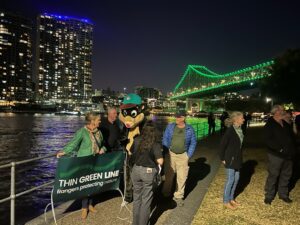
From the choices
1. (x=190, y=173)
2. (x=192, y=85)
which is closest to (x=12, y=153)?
(x=190, y=173)

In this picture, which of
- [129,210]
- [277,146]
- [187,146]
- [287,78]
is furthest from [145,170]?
[287,78]

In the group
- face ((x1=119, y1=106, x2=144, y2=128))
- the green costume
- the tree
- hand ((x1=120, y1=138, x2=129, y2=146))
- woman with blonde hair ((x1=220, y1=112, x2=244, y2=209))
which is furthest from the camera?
the tree

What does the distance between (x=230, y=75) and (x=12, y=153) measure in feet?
264

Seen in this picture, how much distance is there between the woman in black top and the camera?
5066mm

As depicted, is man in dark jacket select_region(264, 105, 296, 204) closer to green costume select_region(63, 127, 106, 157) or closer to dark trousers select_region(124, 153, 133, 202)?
dark trousers select_region(124, 153, 133, 202)

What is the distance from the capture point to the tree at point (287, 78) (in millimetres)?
20141

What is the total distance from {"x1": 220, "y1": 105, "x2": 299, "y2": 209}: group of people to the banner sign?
200 cm

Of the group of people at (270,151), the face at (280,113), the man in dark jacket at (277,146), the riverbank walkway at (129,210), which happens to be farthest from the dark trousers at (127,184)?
the face at (280,113)

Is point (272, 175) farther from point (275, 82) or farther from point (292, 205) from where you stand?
point (275, 82)

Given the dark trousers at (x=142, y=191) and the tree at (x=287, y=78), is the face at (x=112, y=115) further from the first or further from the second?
the tree at (x=287, y=78)

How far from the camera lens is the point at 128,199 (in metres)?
6.76

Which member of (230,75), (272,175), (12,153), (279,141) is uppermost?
(230,75)

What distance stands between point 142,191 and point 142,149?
0.59 meters

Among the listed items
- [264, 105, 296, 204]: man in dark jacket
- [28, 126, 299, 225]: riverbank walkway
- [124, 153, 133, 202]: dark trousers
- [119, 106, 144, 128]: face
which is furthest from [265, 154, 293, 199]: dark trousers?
[119, 106, 144, 128]: face
